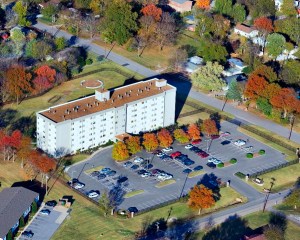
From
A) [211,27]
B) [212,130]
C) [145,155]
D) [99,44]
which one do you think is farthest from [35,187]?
[211,27]

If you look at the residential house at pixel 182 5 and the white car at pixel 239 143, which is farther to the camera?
the residential house at pixel 182 5

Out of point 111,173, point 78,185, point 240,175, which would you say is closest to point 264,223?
point 240,175

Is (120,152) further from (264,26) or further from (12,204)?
(264,26)

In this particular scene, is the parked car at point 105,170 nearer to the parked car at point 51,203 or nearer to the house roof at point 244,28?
the parked car at point 51,203

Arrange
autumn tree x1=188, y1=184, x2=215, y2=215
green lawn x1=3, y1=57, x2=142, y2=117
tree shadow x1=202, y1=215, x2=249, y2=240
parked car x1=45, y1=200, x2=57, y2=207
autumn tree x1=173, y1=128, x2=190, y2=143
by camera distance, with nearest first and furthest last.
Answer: tree shadow x1=202, y1=215, x2=249, y2=240 < autumn tree x1=188, y1=184, x2=215, y2=215 < parked car x1=45, y1=200, x2=57, y2=207 < autumn tree x1=173, y1=128, x2=190, y2=143 < green lawn x1=3, y1=57, x2=142, y2=117

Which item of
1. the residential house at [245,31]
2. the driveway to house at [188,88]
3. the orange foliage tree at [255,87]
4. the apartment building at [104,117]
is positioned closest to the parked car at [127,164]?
the apartment building at [104,117]

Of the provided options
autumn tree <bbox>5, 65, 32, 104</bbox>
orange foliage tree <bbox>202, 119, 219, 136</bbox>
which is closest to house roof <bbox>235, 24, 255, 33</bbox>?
orange foliage tree <bbox>202, 119, 219, 136</bbox>

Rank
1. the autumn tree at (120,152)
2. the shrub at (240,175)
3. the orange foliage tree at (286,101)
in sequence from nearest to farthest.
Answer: the shrub at (240,175) → the autumn tree at (120,152) → the orange foliage tree at (286,101)

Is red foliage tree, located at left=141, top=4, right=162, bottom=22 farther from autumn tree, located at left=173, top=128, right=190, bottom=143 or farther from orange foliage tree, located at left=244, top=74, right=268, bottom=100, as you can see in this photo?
autumn tree, located at left=173, top=128, right=190, bottom=143
